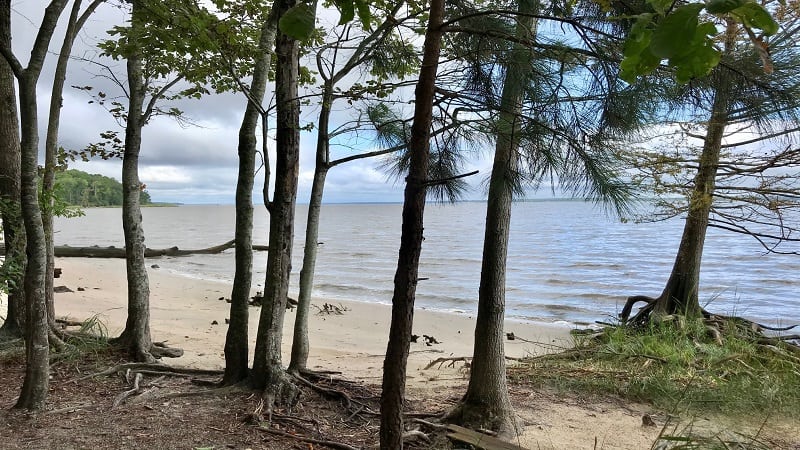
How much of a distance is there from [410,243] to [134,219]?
14.7 ft

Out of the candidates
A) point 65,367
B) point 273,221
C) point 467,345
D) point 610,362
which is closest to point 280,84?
point 273,221

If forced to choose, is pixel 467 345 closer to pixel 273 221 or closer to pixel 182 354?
pixel 182 354

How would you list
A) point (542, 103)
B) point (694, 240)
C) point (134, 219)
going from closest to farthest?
point (542, 103)
point (134, 219)
point (694, 240)

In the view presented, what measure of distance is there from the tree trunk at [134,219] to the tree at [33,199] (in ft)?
6.11

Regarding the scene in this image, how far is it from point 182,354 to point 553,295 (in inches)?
434

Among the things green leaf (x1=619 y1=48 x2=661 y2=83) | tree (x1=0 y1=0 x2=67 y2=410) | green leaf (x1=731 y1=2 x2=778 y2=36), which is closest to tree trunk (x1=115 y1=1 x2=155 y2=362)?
tree (x1=0 y1=0 x2=67 y2=410)

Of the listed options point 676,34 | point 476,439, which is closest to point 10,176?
point 476,439

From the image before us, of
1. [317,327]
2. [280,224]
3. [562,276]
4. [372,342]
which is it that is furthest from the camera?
[562,276]

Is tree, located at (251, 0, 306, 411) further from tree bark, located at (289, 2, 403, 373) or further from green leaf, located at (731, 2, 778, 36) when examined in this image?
green leaf, located at (731, 2, 778, 36)

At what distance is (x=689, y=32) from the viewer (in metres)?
0.82

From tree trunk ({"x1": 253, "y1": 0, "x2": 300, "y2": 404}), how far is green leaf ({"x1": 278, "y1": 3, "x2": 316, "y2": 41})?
2.85 metres

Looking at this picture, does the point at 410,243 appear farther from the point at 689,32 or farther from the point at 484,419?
the point at 484,419

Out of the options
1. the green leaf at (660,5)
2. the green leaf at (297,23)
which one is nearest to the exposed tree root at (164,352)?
the green leaf at (297,23)

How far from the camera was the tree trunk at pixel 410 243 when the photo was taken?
213 centimetres
